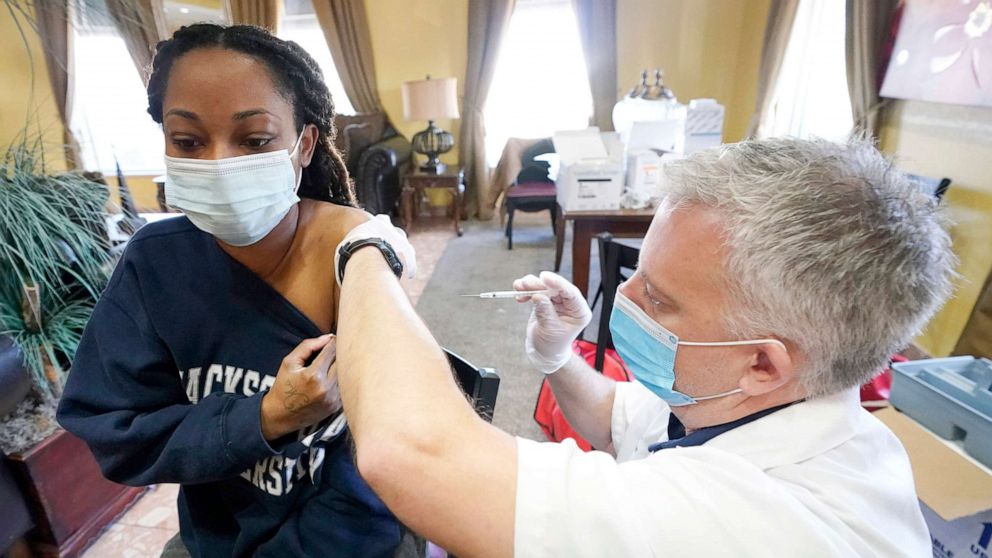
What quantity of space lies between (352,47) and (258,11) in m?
0.98

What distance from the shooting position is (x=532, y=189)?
4.23 m

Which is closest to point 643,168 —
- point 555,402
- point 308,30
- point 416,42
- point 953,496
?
point 555,402

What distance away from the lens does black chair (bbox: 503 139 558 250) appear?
13.6 feet

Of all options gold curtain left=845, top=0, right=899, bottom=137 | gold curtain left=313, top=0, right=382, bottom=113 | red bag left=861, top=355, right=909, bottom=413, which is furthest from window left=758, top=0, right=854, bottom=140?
gold curtain left=313, top=0, right=382, bottom=113

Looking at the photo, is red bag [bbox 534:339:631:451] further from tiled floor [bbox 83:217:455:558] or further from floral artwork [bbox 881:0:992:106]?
floral artwork [bbox 881:0:992:106]

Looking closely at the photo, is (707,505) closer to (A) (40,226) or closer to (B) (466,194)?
(A) (40,226)

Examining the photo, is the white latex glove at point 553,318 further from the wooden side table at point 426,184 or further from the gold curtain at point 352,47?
the gold curtain at point 352,47

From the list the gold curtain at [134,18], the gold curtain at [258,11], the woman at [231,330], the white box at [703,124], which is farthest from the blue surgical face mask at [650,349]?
the gold curtain at [258,11]

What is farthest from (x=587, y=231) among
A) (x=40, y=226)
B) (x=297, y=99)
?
(x=40, y=226)

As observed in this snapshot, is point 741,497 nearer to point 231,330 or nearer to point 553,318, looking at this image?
point 553,318

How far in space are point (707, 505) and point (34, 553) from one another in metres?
1.93

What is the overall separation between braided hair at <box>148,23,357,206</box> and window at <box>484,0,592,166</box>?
4325mm

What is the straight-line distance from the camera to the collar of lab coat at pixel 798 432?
54cm

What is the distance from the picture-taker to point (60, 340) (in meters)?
1.27
